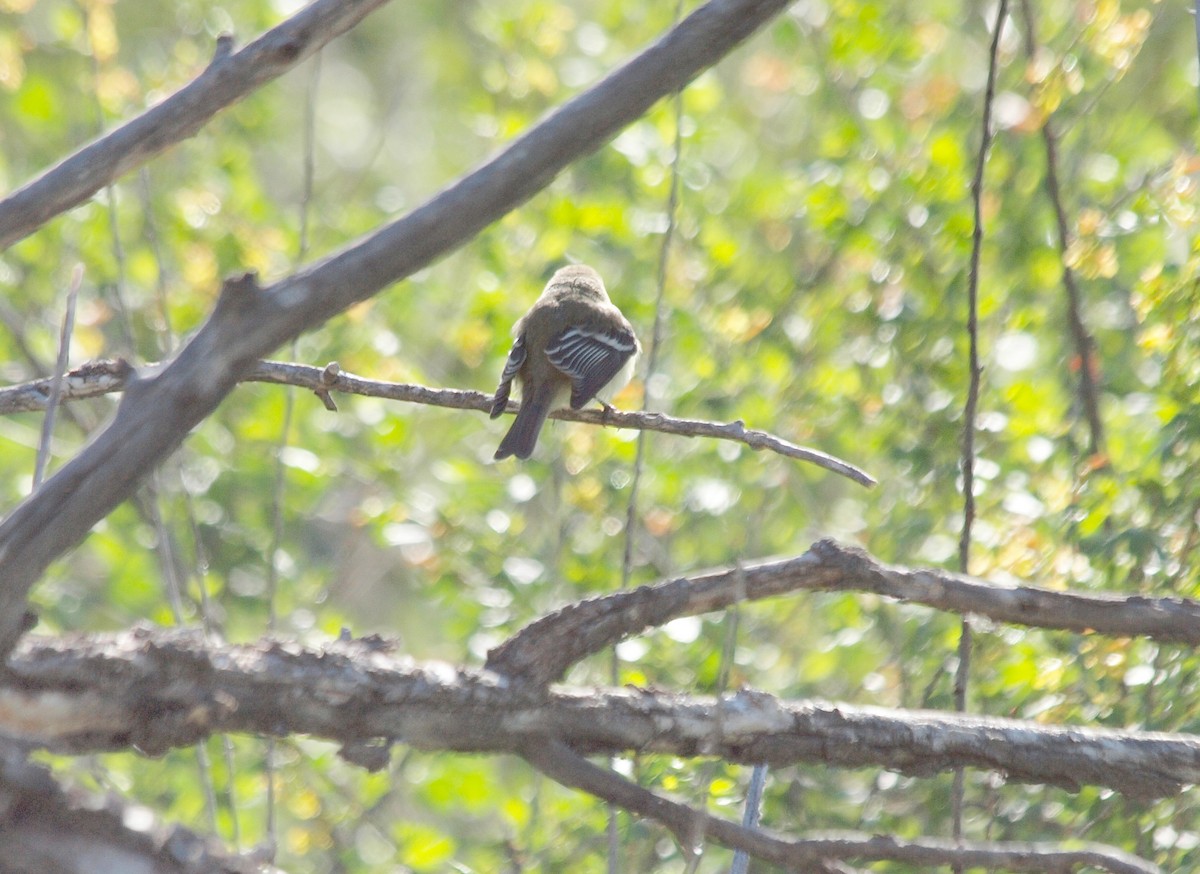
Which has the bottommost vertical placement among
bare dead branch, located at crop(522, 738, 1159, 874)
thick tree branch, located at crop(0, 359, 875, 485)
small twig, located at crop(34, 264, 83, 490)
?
bare dead branch, located at crop(522, 738, 1159, 874)

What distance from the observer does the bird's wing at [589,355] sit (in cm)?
471

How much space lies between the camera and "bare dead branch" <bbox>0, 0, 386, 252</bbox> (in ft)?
7.32

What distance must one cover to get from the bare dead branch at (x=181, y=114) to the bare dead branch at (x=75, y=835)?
103cm

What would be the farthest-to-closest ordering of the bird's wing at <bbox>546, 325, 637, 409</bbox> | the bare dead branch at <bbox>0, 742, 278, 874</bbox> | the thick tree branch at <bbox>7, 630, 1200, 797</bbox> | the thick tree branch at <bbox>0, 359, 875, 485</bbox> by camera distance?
the bird's wing at <bbox>546, 325, 637, 409</bbox>, the thick tree branch at <bbox>0, 359, 875, 485</bbox>, the thick tree branch at <bbox>7, 630, 1200, 797</bbox>, the bare dead branch at <bbox>0, 742, 278, 874</bbox>

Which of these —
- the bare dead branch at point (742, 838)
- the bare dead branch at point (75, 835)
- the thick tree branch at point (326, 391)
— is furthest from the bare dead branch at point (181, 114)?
the bare dead branch at point (742, 838)

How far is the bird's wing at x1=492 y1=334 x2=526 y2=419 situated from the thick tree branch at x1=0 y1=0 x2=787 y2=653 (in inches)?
84.2

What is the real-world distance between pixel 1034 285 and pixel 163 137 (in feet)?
12.9

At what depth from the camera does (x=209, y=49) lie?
6.79 meters

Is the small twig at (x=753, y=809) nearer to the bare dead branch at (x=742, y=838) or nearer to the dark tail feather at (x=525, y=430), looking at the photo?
the bare dead branch at (x=742, y=838)

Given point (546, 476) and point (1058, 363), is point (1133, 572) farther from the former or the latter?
point (546, 476)

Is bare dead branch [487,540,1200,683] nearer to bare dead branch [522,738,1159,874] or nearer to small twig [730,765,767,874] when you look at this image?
bare dead branch [522,738,1159,874]

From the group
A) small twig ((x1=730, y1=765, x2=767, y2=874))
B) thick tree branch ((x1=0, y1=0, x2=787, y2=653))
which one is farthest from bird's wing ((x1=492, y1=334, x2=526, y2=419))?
thick tree branch ((x1=0, y1=0, x2=787, y2=653))

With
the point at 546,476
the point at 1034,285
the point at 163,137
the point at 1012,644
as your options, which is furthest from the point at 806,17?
the point at 163,137

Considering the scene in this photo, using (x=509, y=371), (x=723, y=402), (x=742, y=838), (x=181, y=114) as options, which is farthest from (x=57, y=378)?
(x=723, y=402)
